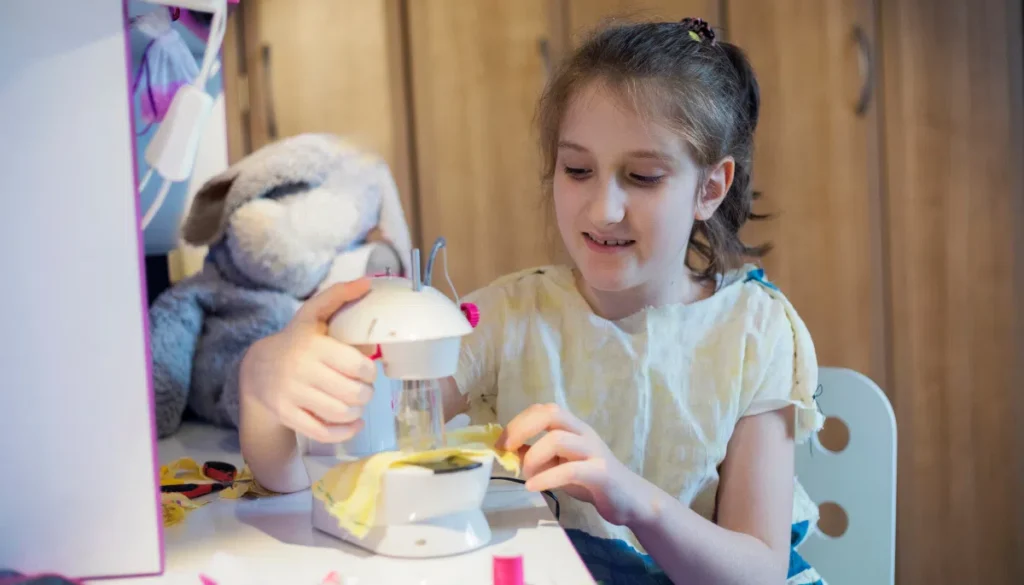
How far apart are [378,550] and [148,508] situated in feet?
0.50

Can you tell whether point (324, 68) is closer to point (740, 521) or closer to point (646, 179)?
point (646, 179)

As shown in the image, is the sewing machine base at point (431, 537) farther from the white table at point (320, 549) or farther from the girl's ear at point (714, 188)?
the girl's ear at point (714, 188)

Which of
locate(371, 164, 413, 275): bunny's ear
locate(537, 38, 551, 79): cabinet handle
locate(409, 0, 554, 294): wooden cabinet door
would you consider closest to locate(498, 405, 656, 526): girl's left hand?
locate(371, 164, 413, 275): bunny's ear

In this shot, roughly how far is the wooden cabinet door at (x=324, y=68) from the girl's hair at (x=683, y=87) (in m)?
0.80

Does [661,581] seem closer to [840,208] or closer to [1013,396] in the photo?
[840,208]

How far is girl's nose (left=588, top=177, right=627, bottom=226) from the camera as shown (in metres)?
0.85

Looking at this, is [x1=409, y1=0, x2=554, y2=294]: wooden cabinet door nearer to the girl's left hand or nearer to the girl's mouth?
the girl's mouth

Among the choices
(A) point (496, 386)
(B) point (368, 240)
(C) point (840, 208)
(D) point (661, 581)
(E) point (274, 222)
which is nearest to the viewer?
(D) point (661, 581)

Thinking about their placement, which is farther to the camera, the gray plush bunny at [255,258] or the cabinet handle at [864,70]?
the cabinet handle at [864,70]

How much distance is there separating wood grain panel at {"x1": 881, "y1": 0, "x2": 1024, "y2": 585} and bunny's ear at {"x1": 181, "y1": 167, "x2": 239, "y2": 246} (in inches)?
51.5

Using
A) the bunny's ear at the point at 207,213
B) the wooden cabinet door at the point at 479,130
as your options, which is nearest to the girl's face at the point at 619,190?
the bunny's ear at the point at 207,213

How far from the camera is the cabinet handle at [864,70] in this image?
70.1 inches

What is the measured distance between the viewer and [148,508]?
562 mm

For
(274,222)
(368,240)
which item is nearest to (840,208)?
(368,240)
